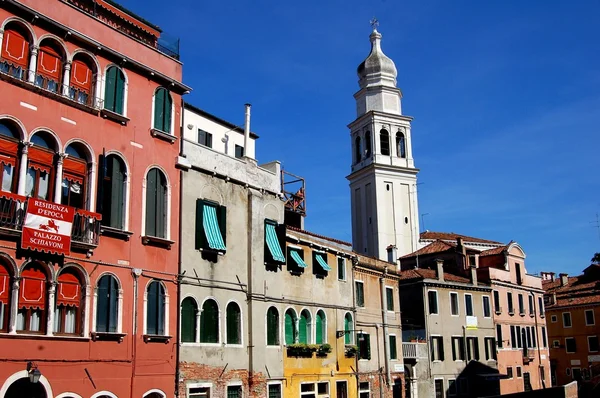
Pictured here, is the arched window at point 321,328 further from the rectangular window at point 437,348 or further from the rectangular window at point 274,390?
the rectangular window at point 437,348

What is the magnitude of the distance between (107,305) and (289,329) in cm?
969

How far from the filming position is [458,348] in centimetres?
4250

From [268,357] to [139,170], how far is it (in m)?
8.85

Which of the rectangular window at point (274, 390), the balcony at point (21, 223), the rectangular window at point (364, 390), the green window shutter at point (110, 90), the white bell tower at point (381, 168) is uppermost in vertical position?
the white bell tower at point (381, 168)

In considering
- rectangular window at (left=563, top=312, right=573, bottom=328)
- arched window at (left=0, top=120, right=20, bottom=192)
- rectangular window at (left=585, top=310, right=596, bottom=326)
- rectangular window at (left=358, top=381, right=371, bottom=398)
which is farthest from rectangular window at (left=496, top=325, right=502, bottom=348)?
arched window at (left=0, top=120, right=20, bottom=192)

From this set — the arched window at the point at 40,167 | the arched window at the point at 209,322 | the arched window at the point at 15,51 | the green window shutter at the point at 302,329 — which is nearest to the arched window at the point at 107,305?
the arched window at the point at 40,167

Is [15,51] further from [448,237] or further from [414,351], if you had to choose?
[448,237]

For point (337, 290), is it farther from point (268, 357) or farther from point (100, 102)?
point (100, 102)

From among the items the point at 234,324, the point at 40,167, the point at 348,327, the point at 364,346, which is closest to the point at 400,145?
the point at 364,346

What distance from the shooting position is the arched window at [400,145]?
67.5 metres

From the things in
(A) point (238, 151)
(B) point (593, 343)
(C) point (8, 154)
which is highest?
(A) point (238, 151)

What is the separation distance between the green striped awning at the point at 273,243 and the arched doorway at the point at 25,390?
1063cm

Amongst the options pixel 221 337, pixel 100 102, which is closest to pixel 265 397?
pixel 221 337

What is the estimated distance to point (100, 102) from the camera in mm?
20234
